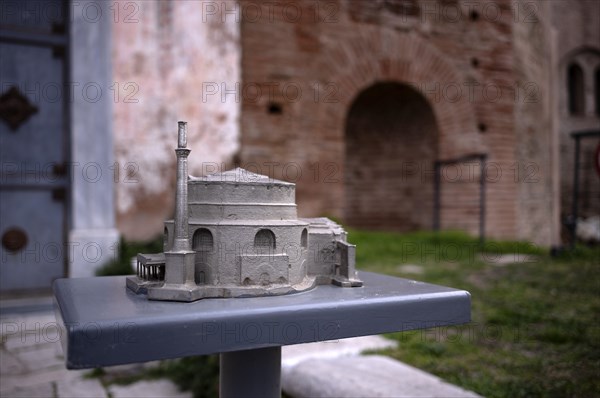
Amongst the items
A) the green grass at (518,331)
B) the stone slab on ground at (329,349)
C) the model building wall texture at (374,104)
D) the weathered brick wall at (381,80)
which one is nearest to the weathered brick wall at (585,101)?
the model building wall texture at (374,104)

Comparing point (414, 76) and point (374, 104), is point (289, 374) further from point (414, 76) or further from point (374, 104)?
point (374, 104)

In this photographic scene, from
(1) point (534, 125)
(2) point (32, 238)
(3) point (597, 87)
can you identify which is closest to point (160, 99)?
(2) point (32, 238)

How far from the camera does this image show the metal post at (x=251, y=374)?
6.19 feet

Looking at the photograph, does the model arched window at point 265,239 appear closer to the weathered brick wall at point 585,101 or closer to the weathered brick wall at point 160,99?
the weathered brick wall at point 160,99

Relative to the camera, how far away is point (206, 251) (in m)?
1.69

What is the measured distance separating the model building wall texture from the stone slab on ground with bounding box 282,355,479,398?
3.44 meters

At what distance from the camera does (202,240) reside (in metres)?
1.71

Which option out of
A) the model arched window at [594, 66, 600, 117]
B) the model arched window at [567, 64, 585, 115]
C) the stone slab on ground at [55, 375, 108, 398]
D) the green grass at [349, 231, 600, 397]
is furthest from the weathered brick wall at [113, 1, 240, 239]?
the model arched window at [594, 66, 600, 117]

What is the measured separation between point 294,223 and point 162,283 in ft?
1.55

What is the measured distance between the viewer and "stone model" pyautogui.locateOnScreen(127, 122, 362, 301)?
5.32ft

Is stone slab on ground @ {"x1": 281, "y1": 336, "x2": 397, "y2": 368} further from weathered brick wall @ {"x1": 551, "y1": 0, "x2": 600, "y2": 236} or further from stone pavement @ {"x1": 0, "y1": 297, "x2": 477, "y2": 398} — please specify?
weathered brick wall @ {"x1": 551, "y1": 0, "x2": 600, "y2": 236}

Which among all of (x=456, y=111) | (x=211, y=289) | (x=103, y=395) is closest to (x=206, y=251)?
(x=211, y=289)

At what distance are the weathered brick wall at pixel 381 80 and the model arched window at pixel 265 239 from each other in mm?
5117

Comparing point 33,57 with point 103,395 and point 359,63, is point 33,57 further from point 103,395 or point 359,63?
point 359,63
